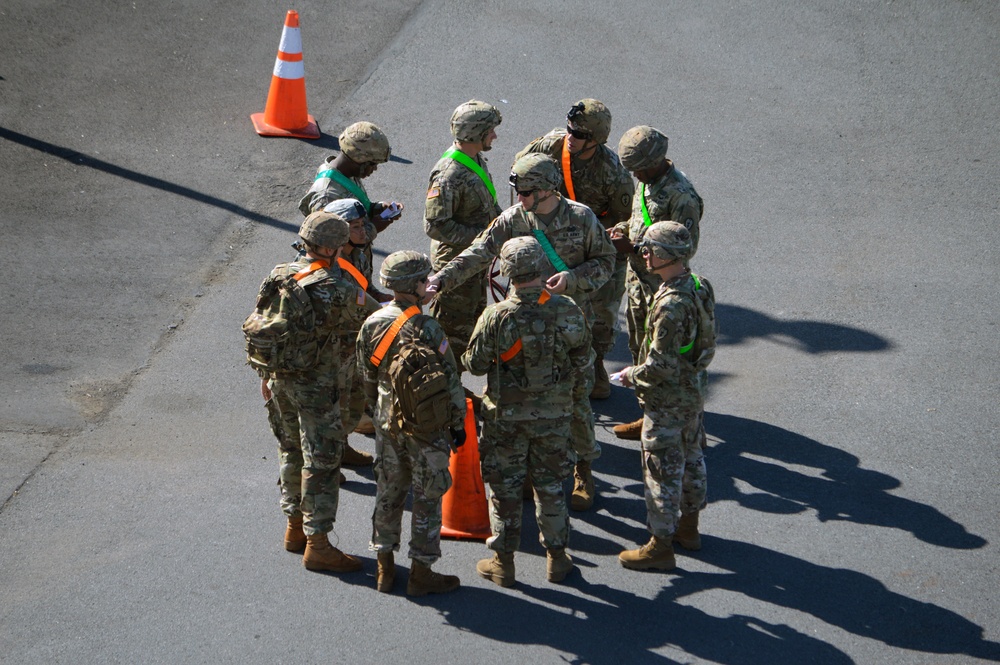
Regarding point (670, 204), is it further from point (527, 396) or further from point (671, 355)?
point (527, 396)

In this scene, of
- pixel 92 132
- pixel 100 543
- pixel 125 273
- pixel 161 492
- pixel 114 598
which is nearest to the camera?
pixel 114 598

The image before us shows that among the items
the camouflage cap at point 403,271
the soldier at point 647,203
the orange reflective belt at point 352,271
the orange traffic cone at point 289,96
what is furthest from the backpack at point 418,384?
the orange traffic cone at point 289,96

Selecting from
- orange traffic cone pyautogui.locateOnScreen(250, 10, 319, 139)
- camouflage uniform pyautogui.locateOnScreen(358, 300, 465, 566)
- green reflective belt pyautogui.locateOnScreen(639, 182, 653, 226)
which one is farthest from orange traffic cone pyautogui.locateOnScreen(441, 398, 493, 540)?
orange traffic cone pyautogui.locateOnScreen(250, 10, 319, 139)

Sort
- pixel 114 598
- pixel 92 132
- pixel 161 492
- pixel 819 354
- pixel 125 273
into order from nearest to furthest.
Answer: pixel 114 598
pixel 161 492
pixel 819 354
pixel 125 273
pixel 92 132

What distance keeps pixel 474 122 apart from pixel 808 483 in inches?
137

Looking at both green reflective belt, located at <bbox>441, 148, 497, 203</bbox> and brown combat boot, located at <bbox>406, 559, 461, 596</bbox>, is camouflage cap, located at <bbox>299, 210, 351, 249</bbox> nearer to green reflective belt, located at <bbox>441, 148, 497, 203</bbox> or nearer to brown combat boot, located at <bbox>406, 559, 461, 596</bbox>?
green reflective belt, located at <bbox>441, 148, 497, 203</bbox>

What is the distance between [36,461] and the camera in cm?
727

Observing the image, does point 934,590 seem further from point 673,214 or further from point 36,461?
point 36,461

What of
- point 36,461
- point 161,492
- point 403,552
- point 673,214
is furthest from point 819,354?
point 36,461

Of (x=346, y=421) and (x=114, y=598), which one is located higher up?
(x=346, y=421)

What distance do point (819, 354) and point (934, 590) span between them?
9.13 feet

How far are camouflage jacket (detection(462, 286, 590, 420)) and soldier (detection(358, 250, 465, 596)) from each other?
9.6 inches

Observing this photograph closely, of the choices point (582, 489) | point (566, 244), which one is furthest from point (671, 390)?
point (566, 244)

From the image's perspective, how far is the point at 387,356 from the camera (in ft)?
19.2
